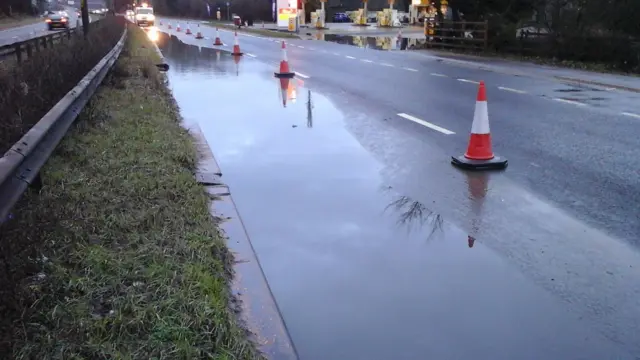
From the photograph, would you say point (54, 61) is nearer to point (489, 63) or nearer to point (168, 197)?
point (168, 197)

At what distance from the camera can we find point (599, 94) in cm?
1429

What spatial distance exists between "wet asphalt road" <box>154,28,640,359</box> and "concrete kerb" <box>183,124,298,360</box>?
0.34ft

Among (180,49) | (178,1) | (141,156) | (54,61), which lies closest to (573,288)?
(141,156)

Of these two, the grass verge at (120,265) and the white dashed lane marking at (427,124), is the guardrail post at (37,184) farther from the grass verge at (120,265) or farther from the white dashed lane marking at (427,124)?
the white dashed lane marking at (427,124)

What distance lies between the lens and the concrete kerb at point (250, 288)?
11.9 ft

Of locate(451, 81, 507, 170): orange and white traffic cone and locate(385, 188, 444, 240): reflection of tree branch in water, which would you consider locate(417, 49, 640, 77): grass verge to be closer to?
locate(451, 81, 507, 170): orange and white traffic cone

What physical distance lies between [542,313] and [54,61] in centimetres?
795

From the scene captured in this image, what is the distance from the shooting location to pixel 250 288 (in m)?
4.28

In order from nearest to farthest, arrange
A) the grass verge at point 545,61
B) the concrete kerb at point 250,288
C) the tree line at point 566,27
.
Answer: the concrete kerb at point 250,288, the grass verge at point 545,61, the tree line at point 566,27

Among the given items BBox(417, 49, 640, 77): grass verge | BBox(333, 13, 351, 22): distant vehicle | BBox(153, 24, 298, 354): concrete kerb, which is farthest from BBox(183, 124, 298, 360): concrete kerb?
BBox(333, 13, 351, 22): distant vehicle

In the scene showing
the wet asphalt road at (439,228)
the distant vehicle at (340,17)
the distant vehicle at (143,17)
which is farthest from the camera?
the distant vehicle at (340,17)

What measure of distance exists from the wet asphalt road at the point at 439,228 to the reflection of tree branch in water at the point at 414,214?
0.03 metres

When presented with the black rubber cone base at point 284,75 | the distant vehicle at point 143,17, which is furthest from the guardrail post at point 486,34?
the distant vehicle at point 143,17

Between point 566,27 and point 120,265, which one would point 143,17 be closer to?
point 566,27
